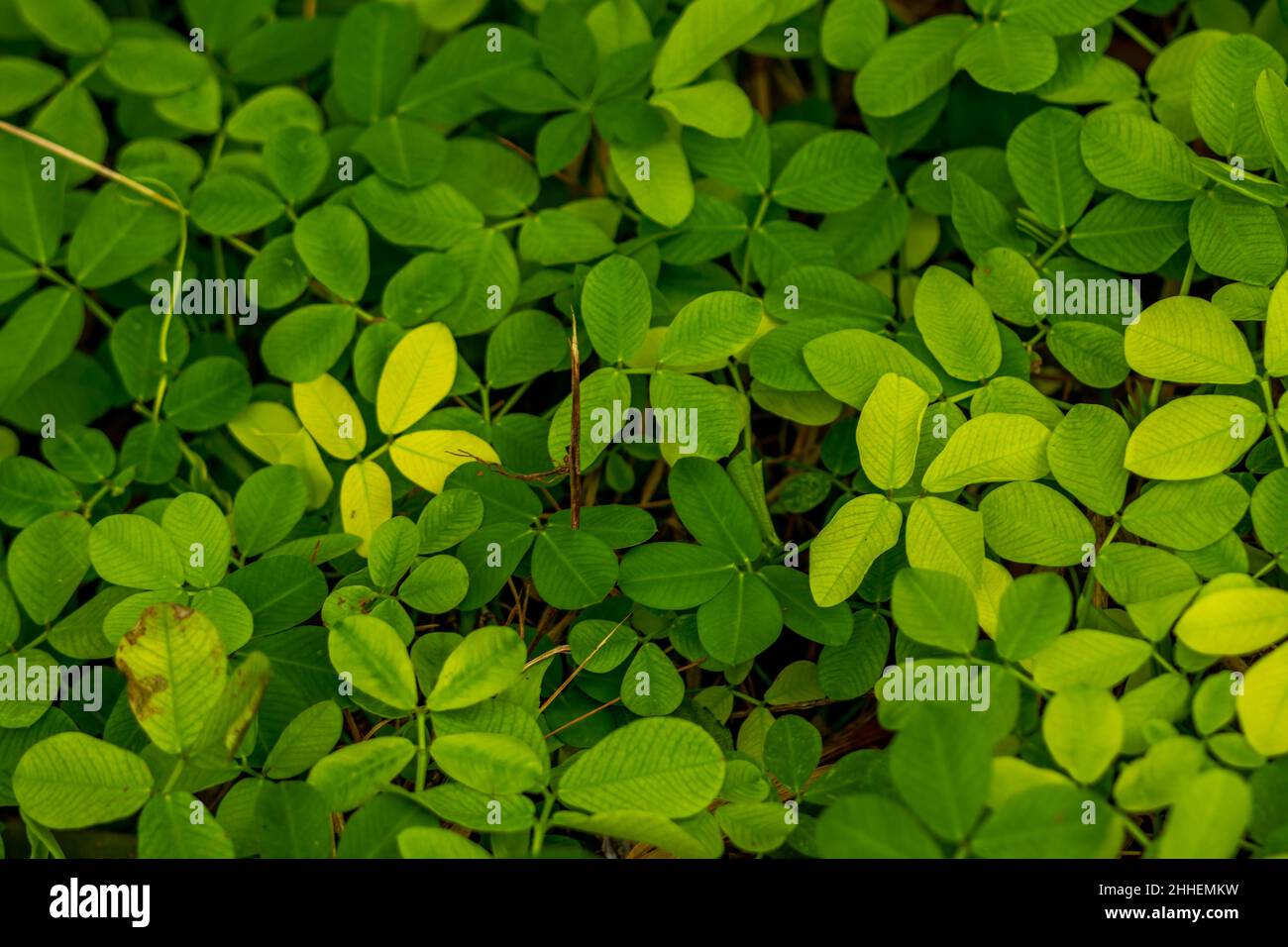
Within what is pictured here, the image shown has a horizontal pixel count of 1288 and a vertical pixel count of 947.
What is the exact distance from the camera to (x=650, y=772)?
1430 mm

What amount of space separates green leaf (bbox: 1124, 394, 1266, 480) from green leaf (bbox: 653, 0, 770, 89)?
97cm

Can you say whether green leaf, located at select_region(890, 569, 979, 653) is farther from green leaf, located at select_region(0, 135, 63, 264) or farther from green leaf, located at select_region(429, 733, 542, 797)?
green leaf, located at select_region(0, 135, 63, 264)

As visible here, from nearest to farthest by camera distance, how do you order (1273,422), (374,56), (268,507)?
(1273,422) → (268,507) → (374,56)

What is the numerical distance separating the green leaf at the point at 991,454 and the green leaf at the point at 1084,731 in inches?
14.0

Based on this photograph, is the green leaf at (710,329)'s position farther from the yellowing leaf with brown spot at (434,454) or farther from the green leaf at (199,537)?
the green leaf at (199,537)

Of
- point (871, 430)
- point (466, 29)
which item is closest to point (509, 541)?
point (871, 430)

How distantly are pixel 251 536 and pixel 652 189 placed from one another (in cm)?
93

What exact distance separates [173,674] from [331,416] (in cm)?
53

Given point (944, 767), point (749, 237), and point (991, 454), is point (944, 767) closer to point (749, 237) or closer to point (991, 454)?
point (991, 454)

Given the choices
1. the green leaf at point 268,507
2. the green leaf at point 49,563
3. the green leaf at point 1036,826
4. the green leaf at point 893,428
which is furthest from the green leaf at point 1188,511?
the green leaf at point 49,563

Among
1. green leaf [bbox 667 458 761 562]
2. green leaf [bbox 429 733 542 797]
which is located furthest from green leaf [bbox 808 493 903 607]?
green leaf [bbox 429 733 542 797]

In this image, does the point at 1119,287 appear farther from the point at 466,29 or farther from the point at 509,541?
the point at 466,29

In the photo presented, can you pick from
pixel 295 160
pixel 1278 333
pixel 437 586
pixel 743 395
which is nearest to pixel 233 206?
pixel 295 160
